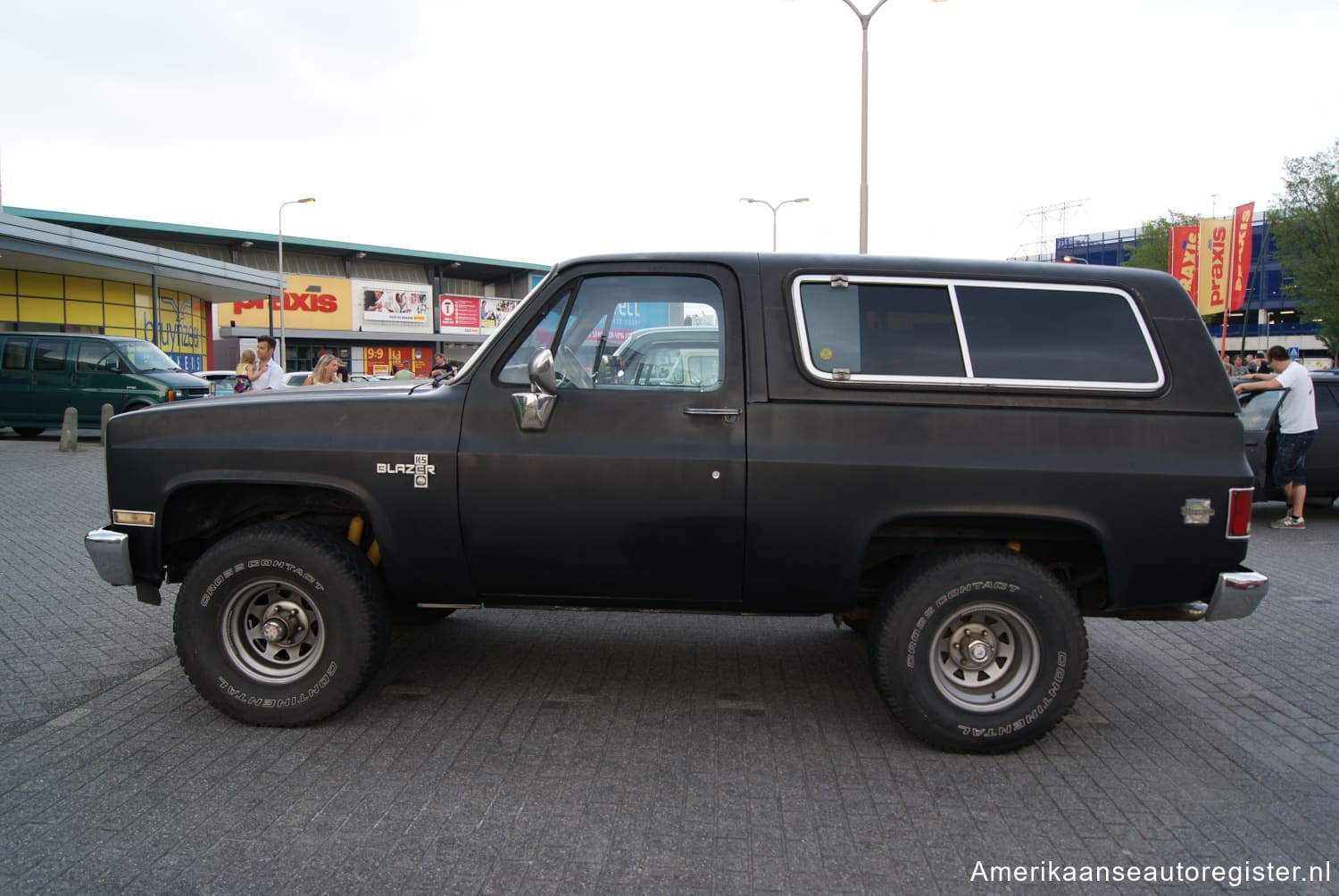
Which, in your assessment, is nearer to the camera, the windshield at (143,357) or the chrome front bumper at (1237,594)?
the chrome front bumper at (1237,594)

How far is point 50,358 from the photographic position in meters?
17.7

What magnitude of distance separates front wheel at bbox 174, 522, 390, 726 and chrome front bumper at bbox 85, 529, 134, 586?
31 centimetres

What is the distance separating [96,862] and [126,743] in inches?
40.1

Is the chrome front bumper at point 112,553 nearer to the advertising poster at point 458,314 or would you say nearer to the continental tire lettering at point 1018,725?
the continental tire lettering at point 1018,725

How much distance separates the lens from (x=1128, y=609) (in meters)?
3.95

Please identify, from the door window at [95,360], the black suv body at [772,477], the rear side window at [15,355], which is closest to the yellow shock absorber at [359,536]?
the black suv body at [772,477]

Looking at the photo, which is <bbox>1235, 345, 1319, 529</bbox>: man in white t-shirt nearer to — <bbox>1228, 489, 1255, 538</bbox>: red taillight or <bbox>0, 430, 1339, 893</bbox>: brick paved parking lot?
<bbox>0, 430, 1339, 893</bbox>: brick paved parking lot

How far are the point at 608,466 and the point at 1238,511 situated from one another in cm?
258

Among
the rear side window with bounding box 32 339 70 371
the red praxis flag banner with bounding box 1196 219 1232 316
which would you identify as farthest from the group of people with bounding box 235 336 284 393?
the red praxis flag banner with bounding box 1196 219 1232 316

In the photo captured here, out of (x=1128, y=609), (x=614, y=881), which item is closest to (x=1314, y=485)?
(x=1128, y=609)

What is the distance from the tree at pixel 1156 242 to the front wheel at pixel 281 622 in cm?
6268

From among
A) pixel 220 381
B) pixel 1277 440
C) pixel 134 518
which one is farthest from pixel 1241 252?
pixel 134 518

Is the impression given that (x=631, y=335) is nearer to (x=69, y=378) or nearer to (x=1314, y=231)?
(x=69, y=378)

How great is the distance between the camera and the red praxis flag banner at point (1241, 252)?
89.6 feet
